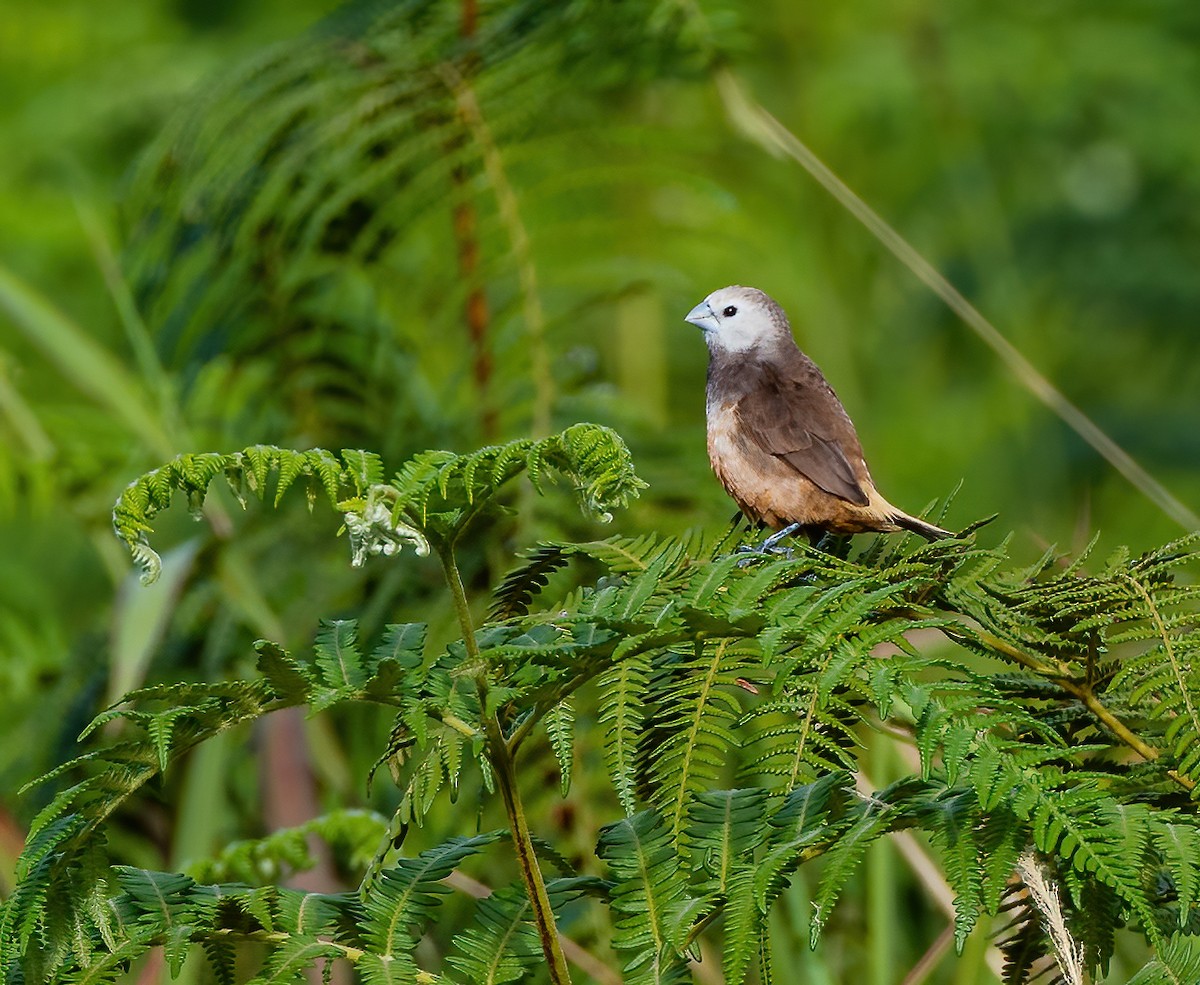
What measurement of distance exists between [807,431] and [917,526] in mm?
309

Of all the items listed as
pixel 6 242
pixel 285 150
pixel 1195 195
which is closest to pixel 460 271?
pixel 285 150

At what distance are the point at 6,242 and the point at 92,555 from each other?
1227mm

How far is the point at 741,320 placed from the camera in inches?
108

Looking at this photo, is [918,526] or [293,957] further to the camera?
[918,526]

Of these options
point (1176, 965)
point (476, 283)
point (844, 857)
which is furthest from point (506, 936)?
point (476, 283)

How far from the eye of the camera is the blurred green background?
10.2ft

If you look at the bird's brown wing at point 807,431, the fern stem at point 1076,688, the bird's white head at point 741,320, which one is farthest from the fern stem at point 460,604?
the bird's white head at point 741,320

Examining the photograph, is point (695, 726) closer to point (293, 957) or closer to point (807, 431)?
point (293, 957)

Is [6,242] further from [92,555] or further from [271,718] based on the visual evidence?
[271,718]

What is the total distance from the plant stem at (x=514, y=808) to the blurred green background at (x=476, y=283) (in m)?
0.96

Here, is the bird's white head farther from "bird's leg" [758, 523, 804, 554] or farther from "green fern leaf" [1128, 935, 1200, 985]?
"green fern leaf" [1128, 935, 1200, 985]

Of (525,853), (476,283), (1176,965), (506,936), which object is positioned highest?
(476,283)

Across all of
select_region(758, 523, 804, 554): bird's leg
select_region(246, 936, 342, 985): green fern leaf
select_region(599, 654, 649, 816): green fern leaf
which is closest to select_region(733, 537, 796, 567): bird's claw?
select_region(758, 523, 804, 554): bird's leg

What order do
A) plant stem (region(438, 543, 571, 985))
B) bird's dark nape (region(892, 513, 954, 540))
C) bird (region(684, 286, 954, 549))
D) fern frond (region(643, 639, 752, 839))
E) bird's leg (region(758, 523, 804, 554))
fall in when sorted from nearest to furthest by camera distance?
1. plant stem (region(438, 543, 571, 985))
2. fern frond (region(643, 639, 752, 839))
3. bird's leg (region(758, 523, 804, 554))
4. bird's dark nape (region(892, 513, 954, 540))
5. bird (region(684, 286, 954, 549))
